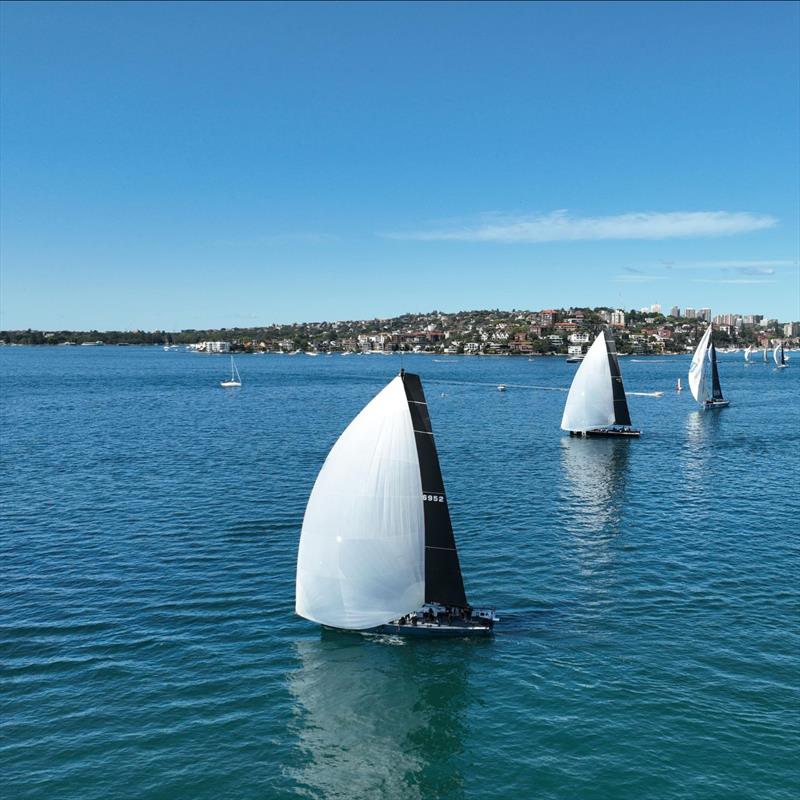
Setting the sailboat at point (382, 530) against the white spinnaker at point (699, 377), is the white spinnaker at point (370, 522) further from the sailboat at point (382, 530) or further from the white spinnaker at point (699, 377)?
the white spinnaker at point (699, 377)

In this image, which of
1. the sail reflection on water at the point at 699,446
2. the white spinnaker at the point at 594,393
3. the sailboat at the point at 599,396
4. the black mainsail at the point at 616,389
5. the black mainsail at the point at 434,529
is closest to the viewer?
the black mainsail at the point at 434,529

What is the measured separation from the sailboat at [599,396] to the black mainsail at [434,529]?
60.4 meters

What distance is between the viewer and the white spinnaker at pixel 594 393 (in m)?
88.6

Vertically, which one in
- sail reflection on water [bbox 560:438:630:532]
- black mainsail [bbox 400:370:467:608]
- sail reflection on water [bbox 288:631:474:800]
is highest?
black mainsail [bbox 400:370:467:608]

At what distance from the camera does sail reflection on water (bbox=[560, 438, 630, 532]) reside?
177 feet

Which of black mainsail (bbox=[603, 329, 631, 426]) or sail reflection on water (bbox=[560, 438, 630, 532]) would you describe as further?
black mainsail (bbox=[603, 329, 631, 426])

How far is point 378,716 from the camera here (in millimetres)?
26469

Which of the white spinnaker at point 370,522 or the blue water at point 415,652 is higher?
the white spinnaker at point 370,522

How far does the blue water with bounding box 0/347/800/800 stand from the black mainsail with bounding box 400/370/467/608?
8.21ft

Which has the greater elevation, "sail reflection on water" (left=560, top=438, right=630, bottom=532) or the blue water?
"sail reflection on water" (left=560, top=438, right=630, bottom=532)

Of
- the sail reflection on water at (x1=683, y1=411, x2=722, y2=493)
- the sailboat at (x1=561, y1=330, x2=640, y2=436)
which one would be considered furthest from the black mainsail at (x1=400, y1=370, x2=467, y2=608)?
the sailboat at (x1=561, y1=330, x2=640, y2=436)

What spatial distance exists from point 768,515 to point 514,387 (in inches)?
5043

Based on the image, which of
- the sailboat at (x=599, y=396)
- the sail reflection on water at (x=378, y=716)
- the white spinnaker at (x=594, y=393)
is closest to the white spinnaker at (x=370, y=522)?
the sail reflection on water at (x=378, y=716)

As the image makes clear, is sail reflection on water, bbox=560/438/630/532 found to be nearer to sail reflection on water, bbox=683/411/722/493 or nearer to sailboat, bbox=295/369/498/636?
sail reflection on water, bbox=683/411/722/493
